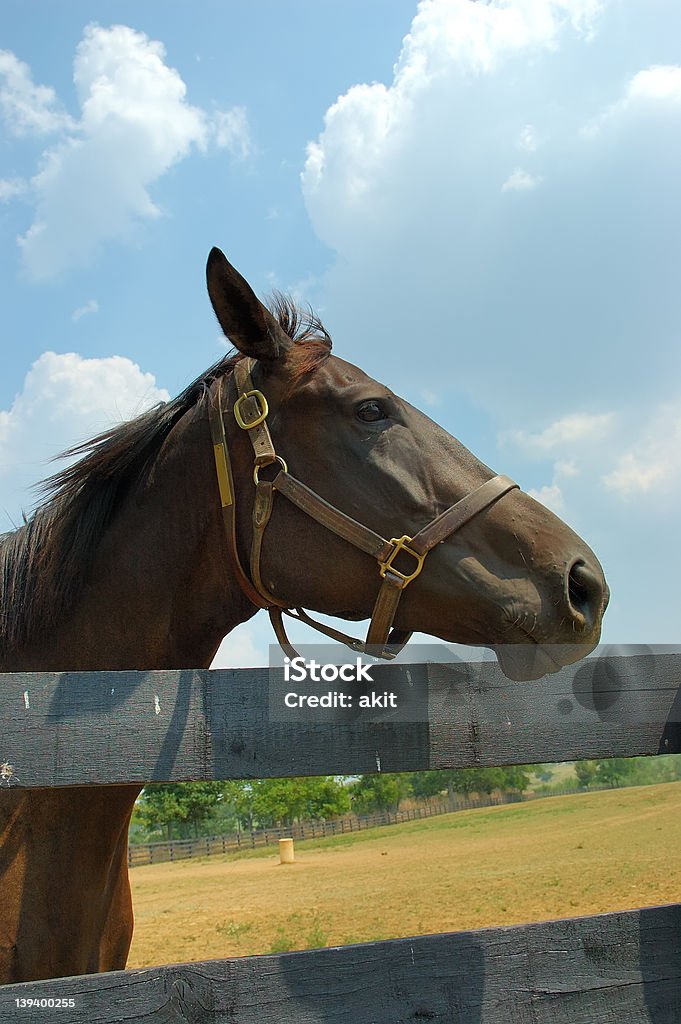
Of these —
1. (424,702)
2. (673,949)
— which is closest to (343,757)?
(424,702)

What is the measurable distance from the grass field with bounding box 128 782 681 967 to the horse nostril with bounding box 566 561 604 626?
431 inches

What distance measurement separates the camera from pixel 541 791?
8062cm

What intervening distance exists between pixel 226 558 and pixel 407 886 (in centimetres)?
2306

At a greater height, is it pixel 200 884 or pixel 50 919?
pixel 50 919

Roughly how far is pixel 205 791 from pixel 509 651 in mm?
54647

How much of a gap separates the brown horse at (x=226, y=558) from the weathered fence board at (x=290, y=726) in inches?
13.7

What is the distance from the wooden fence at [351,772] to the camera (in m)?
1.55

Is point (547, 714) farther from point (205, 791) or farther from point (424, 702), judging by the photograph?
point (205, 791)

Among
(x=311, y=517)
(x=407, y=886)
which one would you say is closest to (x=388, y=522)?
(x=311, y=517)

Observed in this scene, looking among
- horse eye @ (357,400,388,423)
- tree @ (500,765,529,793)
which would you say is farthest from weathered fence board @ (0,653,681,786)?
tree @ (500,765,529,793)

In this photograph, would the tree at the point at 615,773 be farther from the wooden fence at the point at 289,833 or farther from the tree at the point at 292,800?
the tree at the point at 292,800

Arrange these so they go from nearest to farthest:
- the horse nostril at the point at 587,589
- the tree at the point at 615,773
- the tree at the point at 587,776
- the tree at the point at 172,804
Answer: the horse nostril at the point at 587,589, the tree at the point at 172,804, the tree at the point at 615,773, the tree at the point at 587,776

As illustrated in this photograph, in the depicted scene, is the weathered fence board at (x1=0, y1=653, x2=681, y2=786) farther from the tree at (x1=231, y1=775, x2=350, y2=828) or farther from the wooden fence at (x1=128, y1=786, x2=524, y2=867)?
the tree at (x1=231, y1=775, x2=350, y2=828)

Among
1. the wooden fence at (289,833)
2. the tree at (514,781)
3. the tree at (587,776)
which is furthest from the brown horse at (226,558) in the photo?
the tree at (587,776)
